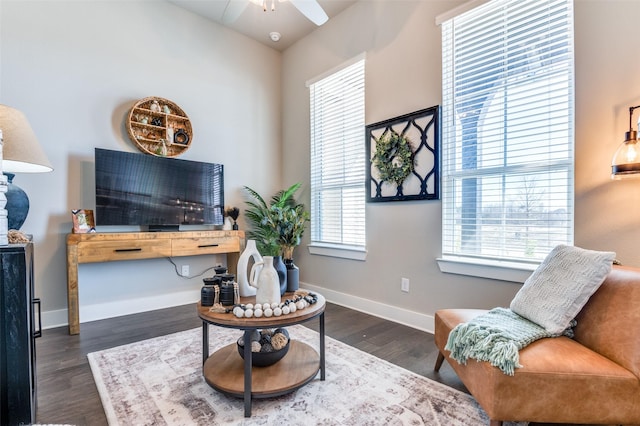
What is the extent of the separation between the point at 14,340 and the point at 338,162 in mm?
3086

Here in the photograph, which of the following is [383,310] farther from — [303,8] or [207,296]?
[303,8]

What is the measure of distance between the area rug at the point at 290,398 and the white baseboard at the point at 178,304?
2.68ft

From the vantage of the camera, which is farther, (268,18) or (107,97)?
(268,18)

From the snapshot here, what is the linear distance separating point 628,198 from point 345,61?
281cm

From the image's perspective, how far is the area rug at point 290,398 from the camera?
1541 mm

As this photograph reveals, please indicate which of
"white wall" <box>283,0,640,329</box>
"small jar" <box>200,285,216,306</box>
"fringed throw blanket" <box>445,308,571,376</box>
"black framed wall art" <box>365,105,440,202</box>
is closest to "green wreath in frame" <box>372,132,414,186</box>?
"black framed wall art" <box>365,105,440,202</box>

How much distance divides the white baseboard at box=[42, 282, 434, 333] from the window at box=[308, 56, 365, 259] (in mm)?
516

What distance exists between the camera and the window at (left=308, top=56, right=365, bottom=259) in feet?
11.4

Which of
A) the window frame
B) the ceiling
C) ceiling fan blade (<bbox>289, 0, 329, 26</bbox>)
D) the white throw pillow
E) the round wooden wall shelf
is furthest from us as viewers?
the ceiling

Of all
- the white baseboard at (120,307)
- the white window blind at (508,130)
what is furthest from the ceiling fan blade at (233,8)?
the white baseboard at (120,307)

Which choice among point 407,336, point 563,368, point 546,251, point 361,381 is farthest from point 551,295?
point 407,336

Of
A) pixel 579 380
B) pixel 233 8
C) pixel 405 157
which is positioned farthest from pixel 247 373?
pixel 233 8

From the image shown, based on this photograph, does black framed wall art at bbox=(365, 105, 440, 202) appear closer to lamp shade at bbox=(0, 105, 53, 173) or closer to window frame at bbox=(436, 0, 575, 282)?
window frame at bbox=(436, 0, 575, 282)

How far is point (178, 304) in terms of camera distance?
3570 millimetres
